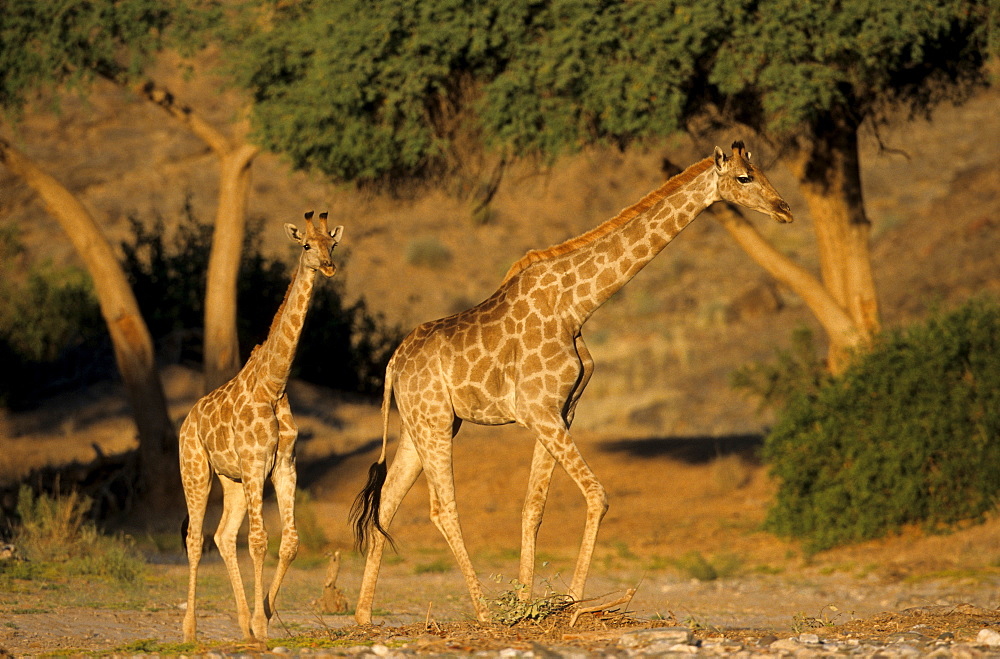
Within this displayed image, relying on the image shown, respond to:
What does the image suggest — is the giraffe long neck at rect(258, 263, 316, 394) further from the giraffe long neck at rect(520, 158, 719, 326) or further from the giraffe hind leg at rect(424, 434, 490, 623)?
the giraffe long neck at rect(520, 158, 719, 326)

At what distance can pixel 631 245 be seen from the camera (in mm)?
9172

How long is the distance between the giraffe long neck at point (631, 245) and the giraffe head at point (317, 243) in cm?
181

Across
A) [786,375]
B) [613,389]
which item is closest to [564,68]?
[786,375]

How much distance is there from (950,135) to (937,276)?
14.2 meters

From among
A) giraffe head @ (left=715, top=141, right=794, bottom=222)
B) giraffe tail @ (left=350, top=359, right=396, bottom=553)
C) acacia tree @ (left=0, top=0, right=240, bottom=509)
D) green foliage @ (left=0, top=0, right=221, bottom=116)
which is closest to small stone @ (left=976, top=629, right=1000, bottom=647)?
giraffe head @ (left=715, top=141, right=794, bottom=222)

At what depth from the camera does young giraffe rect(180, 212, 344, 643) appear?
841 cm

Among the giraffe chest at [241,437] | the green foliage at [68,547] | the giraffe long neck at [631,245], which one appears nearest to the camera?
the giraffe chest at [241,437]

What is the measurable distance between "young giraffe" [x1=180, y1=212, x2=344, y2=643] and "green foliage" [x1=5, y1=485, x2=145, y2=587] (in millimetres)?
3871

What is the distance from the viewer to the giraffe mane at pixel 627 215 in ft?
30.3

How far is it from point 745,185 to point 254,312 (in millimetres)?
18004

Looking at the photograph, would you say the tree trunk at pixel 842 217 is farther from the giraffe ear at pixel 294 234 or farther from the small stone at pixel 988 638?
the giraffe ear at pixel 294 234

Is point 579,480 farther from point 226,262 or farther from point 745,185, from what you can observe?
point 226,262

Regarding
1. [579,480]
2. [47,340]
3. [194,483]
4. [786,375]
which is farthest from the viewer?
[47,340]

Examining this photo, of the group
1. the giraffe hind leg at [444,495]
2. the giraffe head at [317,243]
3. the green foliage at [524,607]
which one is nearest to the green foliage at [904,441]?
the giraffe hind leg at [444,495]
